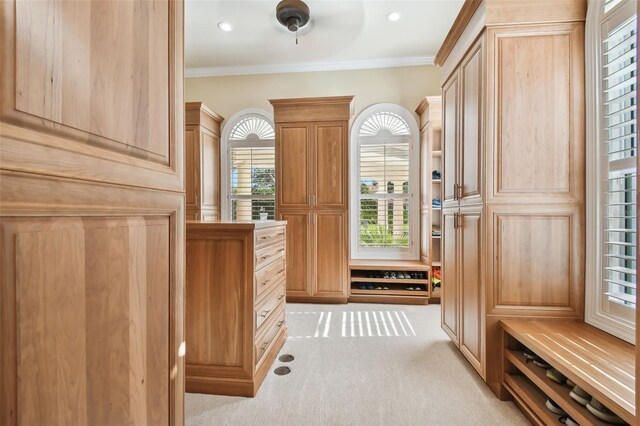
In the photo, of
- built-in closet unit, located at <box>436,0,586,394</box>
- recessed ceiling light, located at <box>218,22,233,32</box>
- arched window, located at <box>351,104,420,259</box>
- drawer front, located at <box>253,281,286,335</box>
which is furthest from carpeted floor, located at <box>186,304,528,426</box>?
recessed ceiling light, located at <box>218,22,233,32</box>

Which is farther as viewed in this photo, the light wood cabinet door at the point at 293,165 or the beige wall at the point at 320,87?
the beige wall at the point at 320,87

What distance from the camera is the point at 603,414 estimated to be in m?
1.24

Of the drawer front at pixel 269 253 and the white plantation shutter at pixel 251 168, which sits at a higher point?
the white plantation shutter at pixel 251 168

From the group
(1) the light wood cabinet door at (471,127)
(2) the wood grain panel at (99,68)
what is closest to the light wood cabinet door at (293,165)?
(1) the light wood cabinet door at (471,127)

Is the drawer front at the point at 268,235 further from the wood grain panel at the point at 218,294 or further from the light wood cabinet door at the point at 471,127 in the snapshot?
the light wood cabinet door at the point at 471,127

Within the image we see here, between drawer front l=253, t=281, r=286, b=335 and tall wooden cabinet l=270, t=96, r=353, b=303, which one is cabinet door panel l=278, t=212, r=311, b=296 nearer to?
tall wooden cabinet l=270, t=96, r=353, b=303

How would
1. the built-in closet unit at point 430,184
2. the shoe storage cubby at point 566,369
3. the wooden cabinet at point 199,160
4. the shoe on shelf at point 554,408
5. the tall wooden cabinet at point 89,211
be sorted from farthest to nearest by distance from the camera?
the wooden cabinet at point 199,160
the built-in closet unit at point 430,184
the shoe on shelf at point 554,408
the shoe storage cubby at point 566,369
the tall wooden cabinet at point 89,211

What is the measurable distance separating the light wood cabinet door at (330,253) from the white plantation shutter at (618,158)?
234 cm

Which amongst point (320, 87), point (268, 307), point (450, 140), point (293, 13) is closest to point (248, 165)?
point (320, 87)

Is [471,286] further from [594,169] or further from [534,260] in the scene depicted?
[594,169]

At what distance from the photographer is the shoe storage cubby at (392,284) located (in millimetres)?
3635

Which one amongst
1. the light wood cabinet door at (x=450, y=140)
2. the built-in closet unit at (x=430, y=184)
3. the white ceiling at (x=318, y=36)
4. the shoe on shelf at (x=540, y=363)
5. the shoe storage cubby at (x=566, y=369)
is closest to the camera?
the shoe storage cubby at (x=566, y=369)

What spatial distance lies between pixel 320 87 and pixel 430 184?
1.98 metres

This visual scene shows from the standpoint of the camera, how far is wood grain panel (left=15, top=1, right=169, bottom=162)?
53 centimetres
